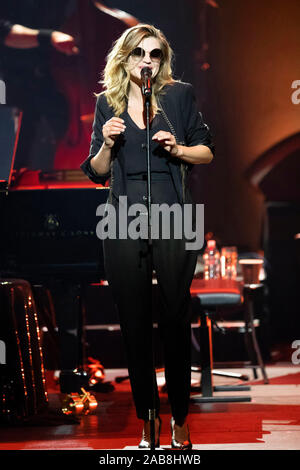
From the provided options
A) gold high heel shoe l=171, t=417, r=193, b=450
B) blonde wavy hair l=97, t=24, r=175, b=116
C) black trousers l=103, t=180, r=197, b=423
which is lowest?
A: gold high heel shoe l=171, t=417, r=193, b=450

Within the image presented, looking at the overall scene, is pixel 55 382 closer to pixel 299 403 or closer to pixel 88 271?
pixel 88 271

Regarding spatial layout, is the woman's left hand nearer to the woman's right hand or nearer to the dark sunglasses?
the woman's right hand

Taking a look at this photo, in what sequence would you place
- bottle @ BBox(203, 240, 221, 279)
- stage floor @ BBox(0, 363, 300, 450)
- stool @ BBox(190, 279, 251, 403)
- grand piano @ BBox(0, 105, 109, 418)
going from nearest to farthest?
stage floor @ BBox(0, 363, 300, 450) → grand piano @ BBox(0, 105, 109, 418) → stool @ BBox(190, 279, 251, 403) → bottle @ BBox(203, 240, 221, 279)

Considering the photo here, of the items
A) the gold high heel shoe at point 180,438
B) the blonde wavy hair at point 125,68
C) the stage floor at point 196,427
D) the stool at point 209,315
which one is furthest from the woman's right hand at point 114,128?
the stool at point 209,315

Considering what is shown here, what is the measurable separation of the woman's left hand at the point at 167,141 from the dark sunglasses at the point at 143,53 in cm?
34

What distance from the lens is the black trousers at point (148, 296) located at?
2.51 m

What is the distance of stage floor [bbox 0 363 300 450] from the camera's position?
297cm

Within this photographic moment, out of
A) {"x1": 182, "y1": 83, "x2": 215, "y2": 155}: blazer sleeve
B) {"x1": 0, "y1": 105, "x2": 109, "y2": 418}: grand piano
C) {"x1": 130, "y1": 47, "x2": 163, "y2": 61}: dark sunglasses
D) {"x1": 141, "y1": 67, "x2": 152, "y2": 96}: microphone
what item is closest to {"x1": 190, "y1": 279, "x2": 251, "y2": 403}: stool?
{"x1": 0, "y1": 105, "x2": 109, "y2": 418}: grand piano

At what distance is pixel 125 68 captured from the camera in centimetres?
257

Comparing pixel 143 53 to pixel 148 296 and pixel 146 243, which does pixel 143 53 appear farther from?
pixel 148 296

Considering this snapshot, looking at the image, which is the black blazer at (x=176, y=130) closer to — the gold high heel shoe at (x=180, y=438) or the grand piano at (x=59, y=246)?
the gold high heel shoe at (x=180, y=438)


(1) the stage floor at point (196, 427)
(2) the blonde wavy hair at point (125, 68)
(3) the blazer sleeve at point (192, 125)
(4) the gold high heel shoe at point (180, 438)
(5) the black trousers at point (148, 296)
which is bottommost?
(1) the stage floor at point (196, 427)

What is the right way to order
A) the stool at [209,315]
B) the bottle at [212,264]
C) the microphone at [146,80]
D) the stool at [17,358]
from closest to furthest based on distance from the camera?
the microphone at [146,80] → the stool at [17,358] → the stool at [209,315] → the bottle at [212,264]

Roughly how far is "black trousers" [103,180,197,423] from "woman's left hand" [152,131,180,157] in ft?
0.52
